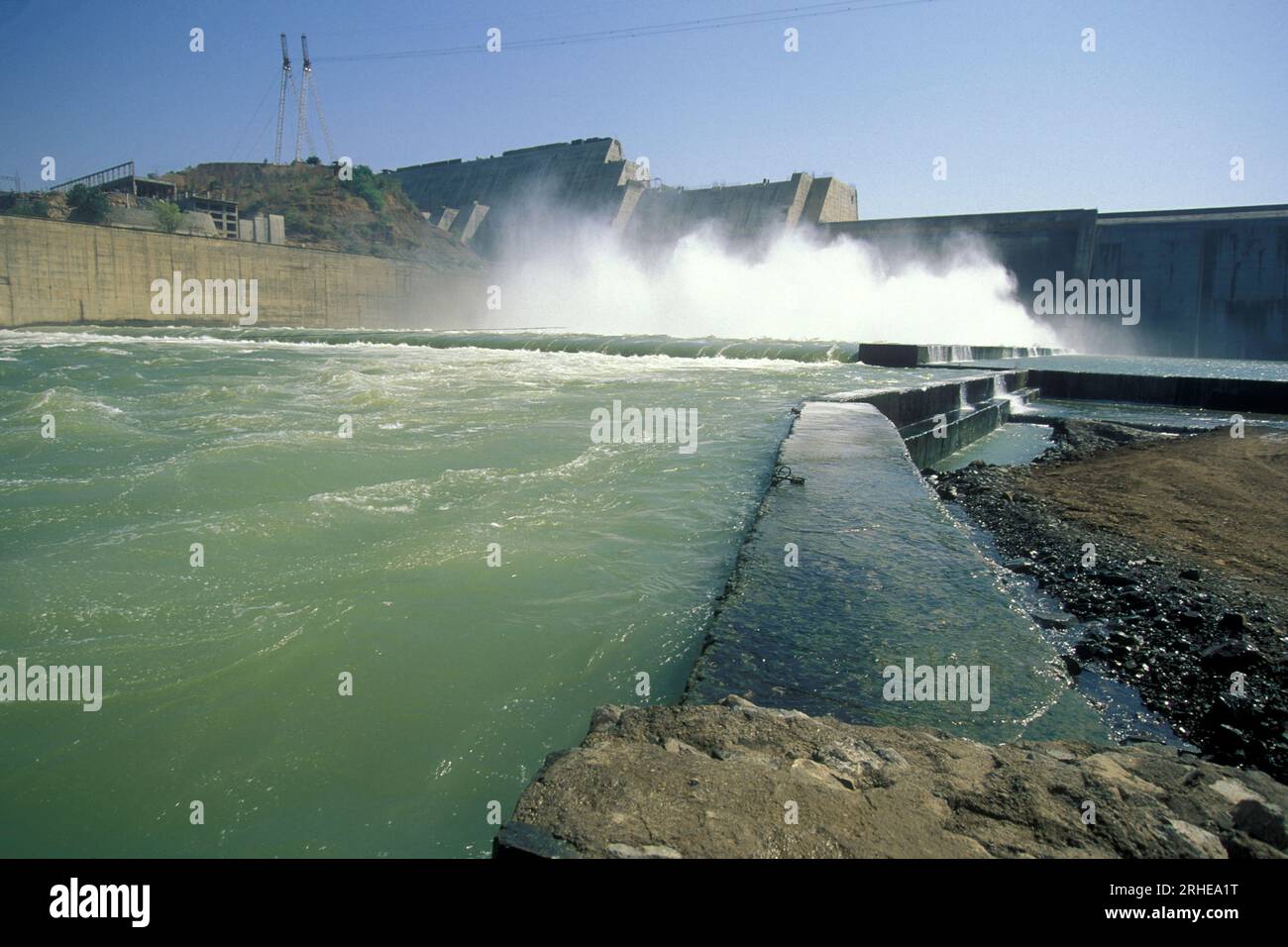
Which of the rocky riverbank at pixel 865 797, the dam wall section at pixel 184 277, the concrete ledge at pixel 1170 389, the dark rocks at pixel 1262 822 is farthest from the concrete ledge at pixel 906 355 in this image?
the dam wall section at pixel 184 277

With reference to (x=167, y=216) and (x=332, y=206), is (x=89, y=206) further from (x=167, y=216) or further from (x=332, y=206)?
(x=332, y=206)

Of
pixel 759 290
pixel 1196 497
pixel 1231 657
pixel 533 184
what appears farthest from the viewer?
pixel 533 184

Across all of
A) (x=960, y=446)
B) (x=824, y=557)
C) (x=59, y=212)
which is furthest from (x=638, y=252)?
(x=824, y=557)

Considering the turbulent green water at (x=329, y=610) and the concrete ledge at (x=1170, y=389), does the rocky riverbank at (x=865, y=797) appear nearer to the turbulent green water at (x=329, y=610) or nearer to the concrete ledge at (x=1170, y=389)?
the turbulent green water at (x=329, y=610)

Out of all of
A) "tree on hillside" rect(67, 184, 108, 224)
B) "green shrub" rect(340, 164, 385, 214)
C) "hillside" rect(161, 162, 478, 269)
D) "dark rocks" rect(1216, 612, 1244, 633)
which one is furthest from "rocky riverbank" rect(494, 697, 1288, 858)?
"green shrub" rect(340, 164, 385, 214)

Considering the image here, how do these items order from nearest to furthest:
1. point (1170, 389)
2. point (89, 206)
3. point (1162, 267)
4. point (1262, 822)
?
point (1262, 822) < point (1170, 389) < point (1162, 267) < point (89, 206)

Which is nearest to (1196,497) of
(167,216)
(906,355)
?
(906,355)

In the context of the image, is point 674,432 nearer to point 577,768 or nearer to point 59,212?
point 577,768
